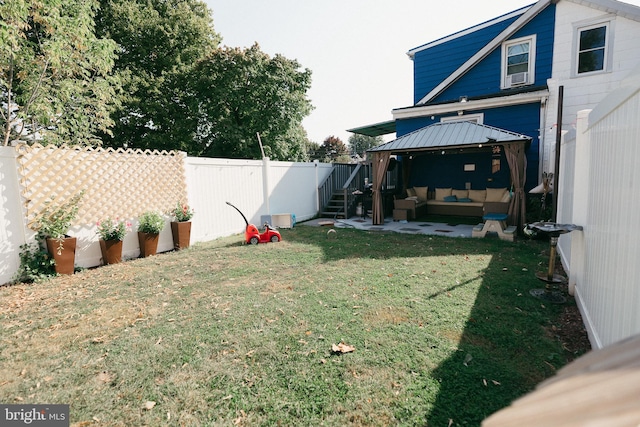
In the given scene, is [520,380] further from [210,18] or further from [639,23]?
[210,18]

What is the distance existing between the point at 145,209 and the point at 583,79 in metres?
12.6

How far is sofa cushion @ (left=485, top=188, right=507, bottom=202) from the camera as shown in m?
10.9

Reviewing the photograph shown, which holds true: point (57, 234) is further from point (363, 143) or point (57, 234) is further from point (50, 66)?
point (363, 143)

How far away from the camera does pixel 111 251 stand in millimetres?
6254

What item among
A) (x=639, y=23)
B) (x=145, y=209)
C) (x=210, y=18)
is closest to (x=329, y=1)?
(x=145, y=209)

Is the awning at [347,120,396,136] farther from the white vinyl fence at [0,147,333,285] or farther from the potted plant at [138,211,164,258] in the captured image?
the potted plant at [138,211,164,258]

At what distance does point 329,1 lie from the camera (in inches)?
283

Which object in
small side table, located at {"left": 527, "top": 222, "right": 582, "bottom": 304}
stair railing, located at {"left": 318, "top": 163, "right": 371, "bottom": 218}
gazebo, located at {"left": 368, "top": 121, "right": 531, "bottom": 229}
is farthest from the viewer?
stair railing, located at {"left": 318, "top": 163, "right": 371, "bottom": 218}

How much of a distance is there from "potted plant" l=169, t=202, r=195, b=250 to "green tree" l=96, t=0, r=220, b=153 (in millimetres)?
12447

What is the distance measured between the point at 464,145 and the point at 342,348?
25.2ft

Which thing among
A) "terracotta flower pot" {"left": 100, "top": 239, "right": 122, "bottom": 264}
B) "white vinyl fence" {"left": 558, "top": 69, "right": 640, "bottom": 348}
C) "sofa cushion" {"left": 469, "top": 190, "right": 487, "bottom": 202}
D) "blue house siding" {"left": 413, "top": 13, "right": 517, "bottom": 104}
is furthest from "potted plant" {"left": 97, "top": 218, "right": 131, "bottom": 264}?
"blue house siding" {"left": 413, "top": 13, "right": 517, "bottom": 104}

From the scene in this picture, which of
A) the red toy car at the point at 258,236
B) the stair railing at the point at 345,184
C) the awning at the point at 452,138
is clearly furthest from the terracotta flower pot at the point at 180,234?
the awning at the point at 452,138

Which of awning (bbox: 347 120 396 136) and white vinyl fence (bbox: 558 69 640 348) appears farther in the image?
awning (bbox: 347 120 396 136)

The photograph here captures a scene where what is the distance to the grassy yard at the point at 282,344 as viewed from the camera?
7.73 feet
